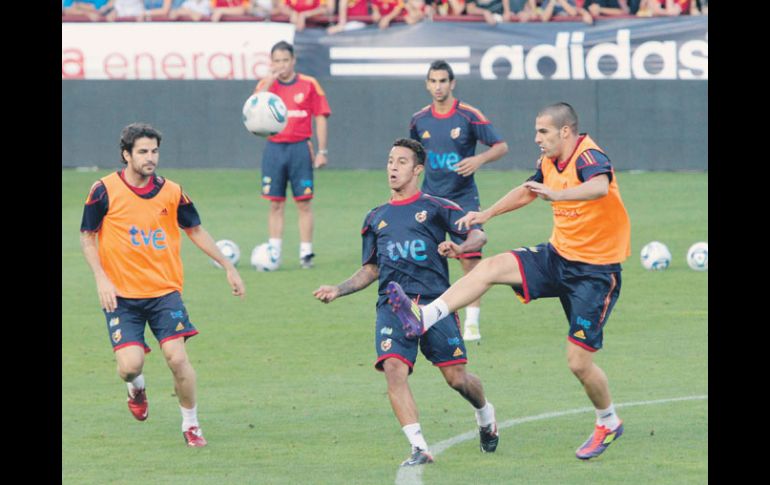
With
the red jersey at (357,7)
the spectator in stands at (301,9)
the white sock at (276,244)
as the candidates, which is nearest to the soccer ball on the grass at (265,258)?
the white sock at (276,244)

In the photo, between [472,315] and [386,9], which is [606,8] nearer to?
[386,9]

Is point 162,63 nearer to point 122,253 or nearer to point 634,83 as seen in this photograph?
point 634,83

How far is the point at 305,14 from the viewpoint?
94.3ft

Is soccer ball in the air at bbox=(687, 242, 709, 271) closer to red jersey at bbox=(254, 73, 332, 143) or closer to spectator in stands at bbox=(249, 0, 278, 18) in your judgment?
red jersey at bbox=(254, 73, 332, 143)

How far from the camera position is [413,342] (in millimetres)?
10062

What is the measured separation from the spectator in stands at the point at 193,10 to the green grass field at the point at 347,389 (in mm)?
8949

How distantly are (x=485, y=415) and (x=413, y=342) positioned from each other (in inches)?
28.5

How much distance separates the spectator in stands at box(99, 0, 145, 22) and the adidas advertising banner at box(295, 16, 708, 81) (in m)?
3.33

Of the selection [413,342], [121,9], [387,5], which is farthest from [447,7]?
[413,342]

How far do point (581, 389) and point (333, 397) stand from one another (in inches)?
78.5

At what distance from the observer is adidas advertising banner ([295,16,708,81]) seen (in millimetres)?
27484

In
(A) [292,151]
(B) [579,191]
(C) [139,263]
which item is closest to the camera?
(B) [579,191]

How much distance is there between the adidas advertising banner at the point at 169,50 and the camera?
2836 cm
